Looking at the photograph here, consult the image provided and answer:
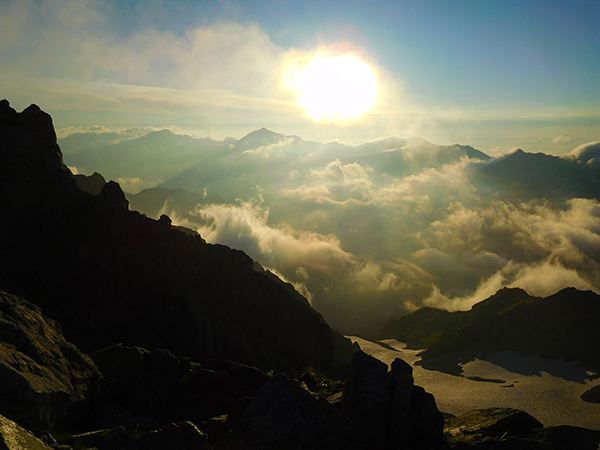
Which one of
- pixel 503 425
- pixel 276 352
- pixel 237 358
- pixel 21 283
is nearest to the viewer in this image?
pixel 503 425

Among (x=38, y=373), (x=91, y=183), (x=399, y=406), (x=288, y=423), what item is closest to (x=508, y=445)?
(x=399, y=406)

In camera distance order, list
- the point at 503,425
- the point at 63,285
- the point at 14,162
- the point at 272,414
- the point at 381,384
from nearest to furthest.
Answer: the point at 272,414 < the point at 381,384 < the point at 503,425 < the point at 63,285 < the point at 14,162

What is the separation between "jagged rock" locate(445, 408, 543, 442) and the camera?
2062 centimetres

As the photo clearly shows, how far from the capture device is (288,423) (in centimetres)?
1650

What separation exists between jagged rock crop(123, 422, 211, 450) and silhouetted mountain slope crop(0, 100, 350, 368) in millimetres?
41188

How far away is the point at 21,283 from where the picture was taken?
49.2m

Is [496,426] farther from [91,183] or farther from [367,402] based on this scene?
[91,183]

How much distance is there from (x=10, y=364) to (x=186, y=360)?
12.6m

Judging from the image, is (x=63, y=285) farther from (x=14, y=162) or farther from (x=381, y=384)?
(x=381, y=384)

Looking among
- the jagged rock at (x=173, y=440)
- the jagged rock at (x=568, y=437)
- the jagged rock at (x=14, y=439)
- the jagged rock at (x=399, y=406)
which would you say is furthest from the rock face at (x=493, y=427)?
the jagged rock at (x=14, y=439)

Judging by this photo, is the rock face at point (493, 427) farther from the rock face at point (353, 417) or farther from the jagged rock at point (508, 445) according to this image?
the rock face at point (353, 417)

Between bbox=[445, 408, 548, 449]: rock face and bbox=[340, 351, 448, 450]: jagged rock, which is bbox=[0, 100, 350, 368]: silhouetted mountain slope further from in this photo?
bbox=[445, 408, 548, 449]: rock face

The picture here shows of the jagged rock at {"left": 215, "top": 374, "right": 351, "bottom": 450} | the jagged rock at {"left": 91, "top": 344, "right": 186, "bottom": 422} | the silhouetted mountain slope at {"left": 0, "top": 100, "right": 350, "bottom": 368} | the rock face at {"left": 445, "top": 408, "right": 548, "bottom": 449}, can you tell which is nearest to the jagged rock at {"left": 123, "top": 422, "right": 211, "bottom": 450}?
the jagged rock at {"left": 215, "top": 374, "right": 351, "bottom": 450}

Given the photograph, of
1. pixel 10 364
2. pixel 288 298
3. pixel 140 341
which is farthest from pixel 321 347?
pixel 10 364
